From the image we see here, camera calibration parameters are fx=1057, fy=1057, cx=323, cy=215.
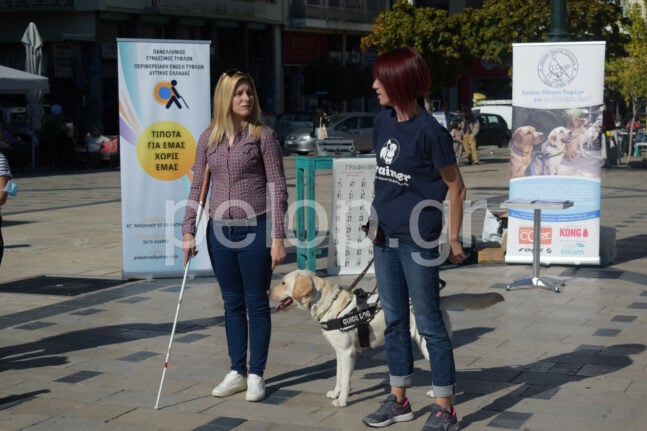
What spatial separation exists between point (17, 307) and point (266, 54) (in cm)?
4117

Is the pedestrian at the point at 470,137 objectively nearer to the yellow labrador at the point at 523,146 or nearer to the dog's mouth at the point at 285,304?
the yellow labrador at the point at 523,146

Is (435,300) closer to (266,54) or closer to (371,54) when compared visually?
(266,54)

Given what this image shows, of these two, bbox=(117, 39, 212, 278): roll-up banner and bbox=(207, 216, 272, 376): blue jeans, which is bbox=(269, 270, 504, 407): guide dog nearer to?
bbox=(207, 216, 272, 376): blue jeans

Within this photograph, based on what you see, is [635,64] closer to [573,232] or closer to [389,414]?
[573,232]

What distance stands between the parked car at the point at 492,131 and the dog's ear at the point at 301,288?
108 ft

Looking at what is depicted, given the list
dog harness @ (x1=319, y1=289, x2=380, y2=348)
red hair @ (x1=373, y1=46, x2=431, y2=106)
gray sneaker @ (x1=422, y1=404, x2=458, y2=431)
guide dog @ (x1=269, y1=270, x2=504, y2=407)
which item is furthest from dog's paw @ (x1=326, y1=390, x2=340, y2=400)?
red hair @ (x1=373, y1=46, x2=431, y2=106)

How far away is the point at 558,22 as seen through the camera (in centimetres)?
1145

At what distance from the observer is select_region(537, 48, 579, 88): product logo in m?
10.5

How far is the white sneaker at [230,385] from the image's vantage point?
610 cm

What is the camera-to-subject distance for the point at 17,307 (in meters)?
9.02

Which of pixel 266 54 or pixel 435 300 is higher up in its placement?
pixel 266 54

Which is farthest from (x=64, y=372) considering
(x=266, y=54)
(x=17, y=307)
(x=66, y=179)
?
(x=266, y=54)

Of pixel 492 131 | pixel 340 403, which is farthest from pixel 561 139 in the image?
pixel 492 131

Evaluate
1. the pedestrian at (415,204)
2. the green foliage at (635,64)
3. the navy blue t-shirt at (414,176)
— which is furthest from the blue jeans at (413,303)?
the green foliage at (635,64)
